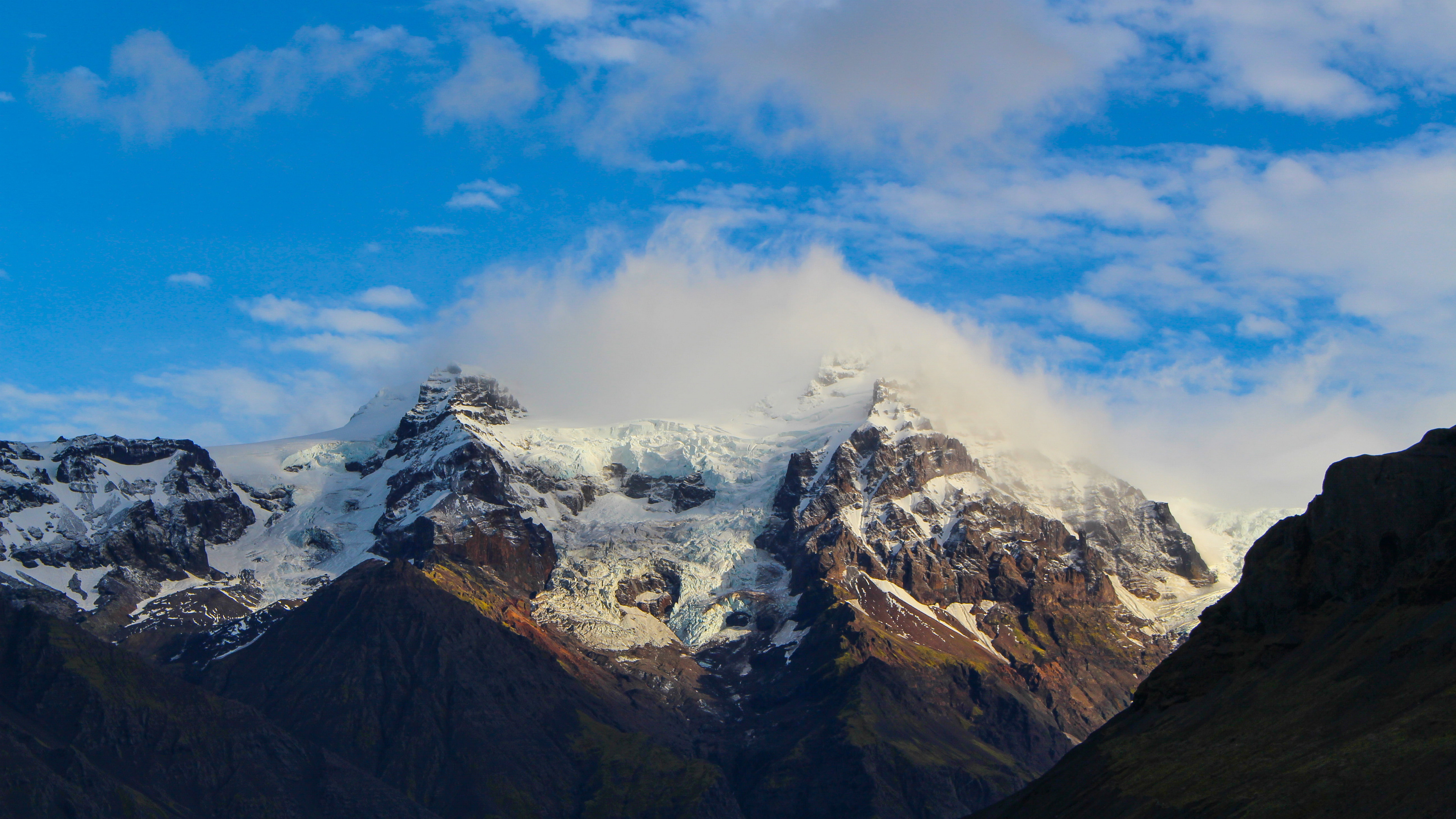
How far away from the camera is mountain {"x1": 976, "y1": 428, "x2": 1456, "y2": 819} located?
444 ft

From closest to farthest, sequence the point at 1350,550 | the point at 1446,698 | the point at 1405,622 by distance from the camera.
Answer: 1. the point at 1446,698
2. the point at 1405,622
3. the point at 1350,550

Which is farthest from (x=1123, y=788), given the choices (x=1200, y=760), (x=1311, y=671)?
(x=1311, y=671)

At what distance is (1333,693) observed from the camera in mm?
161000

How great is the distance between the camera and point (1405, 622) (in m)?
163

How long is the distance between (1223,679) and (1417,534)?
30287 millimetres

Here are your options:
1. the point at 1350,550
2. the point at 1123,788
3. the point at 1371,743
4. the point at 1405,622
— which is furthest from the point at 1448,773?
the point at 1350,550

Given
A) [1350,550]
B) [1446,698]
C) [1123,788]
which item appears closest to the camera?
[1446,698]

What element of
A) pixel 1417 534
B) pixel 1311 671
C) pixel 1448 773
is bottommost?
pixel 1448 773

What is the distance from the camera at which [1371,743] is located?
13925 centimetres

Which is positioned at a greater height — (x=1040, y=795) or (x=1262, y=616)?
(x=1262, y=616)

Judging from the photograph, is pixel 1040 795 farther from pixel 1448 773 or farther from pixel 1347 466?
pixel 1448 773

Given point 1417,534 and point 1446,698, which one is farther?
point 1417,534

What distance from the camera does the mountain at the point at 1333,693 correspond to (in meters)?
135

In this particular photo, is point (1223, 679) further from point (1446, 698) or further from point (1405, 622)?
point (1446, 698)
